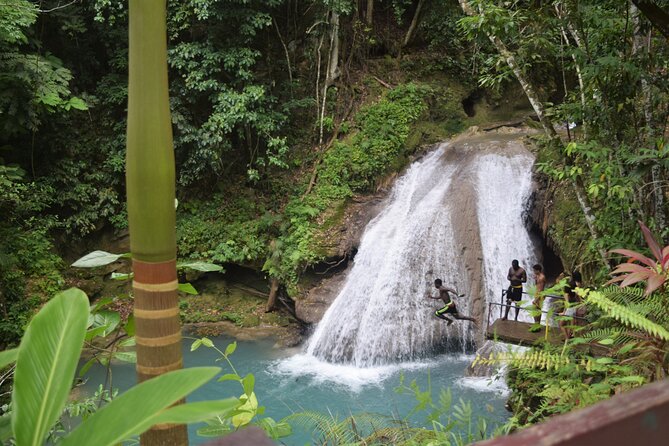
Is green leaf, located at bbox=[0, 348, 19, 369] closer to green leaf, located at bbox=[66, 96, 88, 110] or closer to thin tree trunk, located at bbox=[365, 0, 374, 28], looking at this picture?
green leaf, located at bbox=[66, 96, 88, 110]

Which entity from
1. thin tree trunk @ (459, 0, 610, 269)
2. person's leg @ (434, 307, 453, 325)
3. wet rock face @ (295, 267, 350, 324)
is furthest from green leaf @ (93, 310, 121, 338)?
wet rock face @ (295, 267, 350, 324)

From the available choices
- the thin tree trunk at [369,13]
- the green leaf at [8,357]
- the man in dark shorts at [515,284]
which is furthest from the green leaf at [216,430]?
the thin tree trunk at [369,13]

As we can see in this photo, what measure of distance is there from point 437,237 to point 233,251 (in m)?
4.28

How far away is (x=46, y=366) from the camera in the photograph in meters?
1.14

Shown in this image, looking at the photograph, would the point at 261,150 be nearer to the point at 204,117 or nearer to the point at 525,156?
the point at 204,117

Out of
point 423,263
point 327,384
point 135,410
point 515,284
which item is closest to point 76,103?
point 327,384

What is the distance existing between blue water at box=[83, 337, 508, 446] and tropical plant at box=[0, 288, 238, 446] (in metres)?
5.40

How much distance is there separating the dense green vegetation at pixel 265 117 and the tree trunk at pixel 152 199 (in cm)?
460

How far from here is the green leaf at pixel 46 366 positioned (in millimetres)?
1058

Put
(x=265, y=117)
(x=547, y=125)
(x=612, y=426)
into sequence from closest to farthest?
(x=612, y=426) → (x=547, y=125) → (x=265, y=117)

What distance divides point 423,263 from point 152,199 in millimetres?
8014

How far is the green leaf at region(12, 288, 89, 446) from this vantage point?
1058mm

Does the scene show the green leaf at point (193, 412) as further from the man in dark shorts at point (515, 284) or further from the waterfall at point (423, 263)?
the waterfall at point (423, 263)

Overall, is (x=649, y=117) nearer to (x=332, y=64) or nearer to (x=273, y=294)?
(x=273, y=294)
